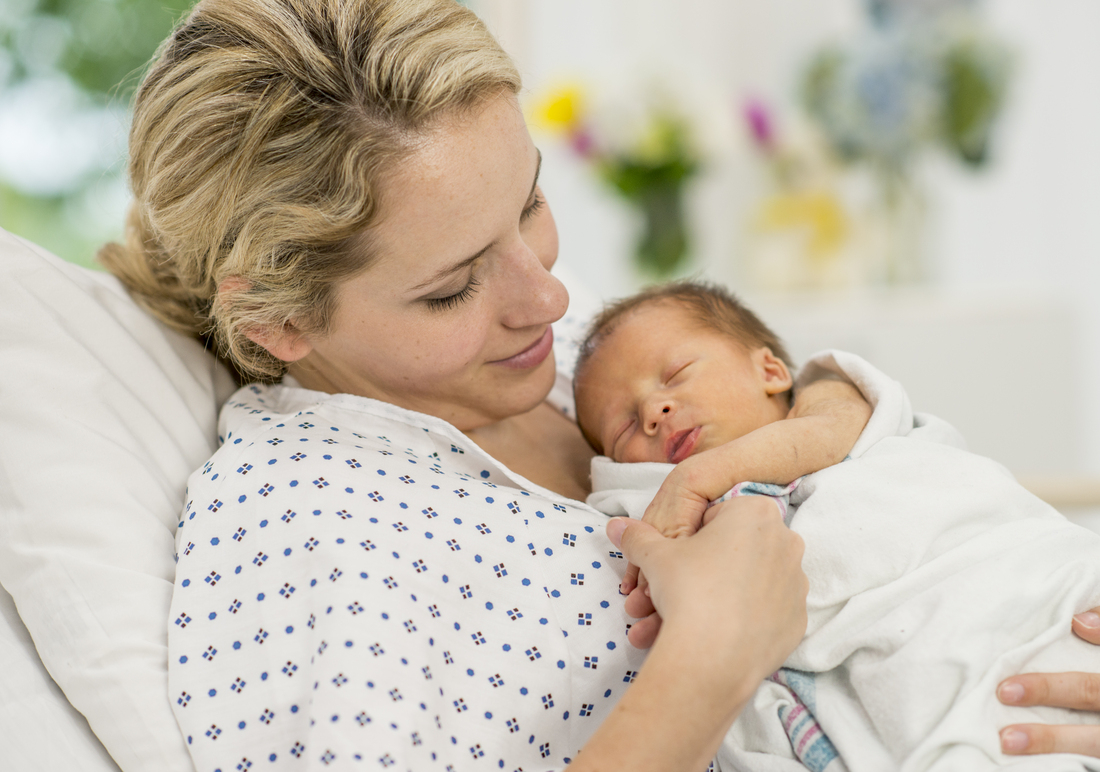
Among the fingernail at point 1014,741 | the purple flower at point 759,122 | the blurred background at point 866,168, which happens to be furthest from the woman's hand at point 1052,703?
the purple flower at point 759,122

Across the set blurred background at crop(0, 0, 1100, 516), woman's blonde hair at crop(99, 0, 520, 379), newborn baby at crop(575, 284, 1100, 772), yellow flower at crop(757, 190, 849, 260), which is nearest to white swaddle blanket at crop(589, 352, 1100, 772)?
newborn baby at crop(575, 284, 1100, 772)

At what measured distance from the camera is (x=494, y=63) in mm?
1076

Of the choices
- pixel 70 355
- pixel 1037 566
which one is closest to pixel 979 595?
pixel 1037 566

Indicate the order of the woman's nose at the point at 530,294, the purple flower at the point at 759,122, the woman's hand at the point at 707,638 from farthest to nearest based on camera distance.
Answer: the purple flower at the point at 759,122
the woman's nose at the point at 530,294
the woman's hand at the point at 707,638

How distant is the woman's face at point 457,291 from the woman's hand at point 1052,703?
67cm

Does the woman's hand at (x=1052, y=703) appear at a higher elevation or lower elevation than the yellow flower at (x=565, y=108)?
lower

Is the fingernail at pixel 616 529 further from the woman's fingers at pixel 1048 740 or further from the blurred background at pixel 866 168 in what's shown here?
the blurred background at pixel 866 168

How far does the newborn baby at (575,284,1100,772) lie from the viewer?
89cm

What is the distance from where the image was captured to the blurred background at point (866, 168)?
9.25ft

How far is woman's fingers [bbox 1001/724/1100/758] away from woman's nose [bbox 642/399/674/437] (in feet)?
1.73

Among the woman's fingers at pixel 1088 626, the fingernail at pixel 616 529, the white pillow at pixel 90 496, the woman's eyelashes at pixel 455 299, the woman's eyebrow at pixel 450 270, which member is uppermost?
the woman's eyebrow at pixel 450 270

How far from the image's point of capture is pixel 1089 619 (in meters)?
0.95

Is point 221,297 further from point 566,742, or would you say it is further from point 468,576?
point 566,742

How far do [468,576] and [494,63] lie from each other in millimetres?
609
